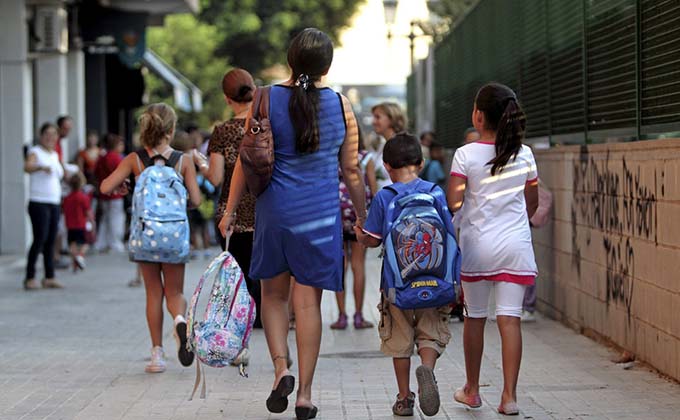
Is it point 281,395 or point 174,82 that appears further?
point 174,82

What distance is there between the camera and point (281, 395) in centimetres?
634

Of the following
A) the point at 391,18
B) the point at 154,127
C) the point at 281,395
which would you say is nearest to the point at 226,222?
the point at 281,395

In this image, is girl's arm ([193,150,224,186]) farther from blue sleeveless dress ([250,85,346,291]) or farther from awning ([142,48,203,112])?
awning ([142,48,203,112])

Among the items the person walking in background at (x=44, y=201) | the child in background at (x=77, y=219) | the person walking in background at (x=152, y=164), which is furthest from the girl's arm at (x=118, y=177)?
the child in background at (x=77, y=219)

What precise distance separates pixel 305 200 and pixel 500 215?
101 cm

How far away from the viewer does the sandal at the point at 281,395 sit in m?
6.34

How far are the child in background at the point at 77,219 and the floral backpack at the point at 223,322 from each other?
10449 mm

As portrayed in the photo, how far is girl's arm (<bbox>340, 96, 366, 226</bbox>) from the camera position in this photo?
655 centimetres

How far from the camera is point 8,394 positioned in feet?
24.8

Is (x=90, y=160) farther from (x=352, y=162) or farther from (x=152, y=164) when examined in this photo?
(x=352, y=162)

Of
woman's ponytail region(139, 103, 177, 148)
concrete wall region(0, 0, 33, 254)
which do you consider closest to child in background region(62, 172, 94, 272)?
concrete wall region(0, 0, 33, 254)

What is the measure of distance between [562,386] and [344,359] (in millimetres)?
1814

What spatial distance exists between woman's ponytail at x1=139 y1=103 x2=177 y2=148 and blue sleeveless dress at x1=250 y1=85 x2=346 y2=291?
7.13ft

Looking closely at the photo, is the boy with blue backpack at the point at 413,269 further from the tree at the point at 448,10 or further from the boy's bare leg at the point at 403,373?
the tree at the point at 448,10
